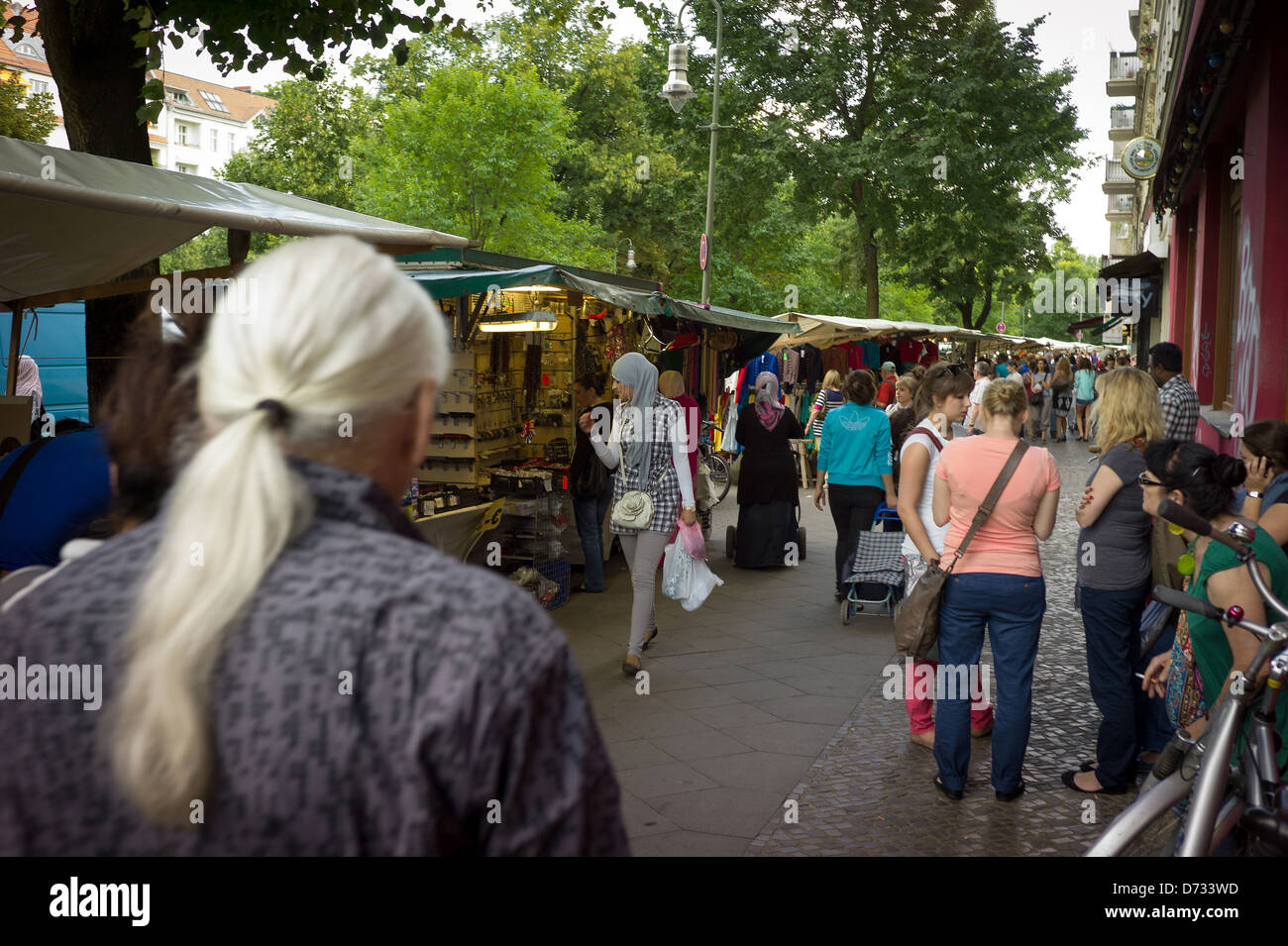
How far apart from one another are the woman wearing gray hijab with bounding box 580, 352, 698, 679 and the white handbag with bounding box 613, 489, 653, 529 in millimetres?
39

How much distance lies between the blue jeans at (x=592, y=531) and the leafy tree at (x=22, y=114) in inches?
589

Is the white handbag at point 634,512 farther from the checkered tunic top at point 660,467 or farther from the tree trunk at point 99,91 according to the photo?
the tree trunk at point 99,91

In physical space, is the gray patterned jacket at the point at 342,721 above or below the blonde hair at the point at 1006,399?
below

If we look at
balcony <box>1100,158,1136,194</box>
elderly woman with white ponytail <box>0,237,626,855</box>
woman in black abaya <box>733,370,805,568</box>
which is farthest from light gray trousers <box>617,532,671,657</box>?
balcony <box>1100,158,1136,194</box>

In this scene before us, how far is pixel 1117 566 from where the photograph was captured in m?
5.01

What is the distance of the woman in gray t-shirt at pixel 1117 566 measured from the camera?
4992mm

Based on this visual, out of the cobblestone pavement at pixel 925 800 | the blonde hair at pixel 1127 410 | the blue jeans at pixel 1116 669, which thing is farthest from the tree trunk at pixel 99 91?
the blue jeans at pixel 1116 669

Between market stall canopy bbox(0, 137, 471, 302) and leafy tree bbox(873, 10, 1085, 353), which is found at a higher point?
leafy tree bbox(873, 10, 1085, 353)

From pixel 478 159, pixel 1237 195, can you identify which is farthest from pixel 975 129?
pixel 1237 195

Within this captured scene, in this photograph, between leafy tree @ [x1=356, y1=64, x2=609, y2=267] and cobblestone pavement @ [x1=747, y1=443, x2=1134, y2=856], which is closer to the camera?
cobblestone pavement @ [x1=747, y1=443, x2=1134, y2=856]

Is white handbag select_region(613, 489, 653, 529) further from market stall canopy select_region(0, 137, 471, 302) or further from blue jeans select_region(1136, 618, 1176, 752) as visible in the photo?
blue jeans select_region(1136, 618, 1176, 752)

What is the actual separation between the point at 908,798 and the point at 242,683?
4.48 metres

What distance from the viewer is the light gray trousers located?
281 inches

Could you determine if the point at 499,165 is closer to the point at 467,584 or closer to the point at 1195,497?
the point at 1195,497
